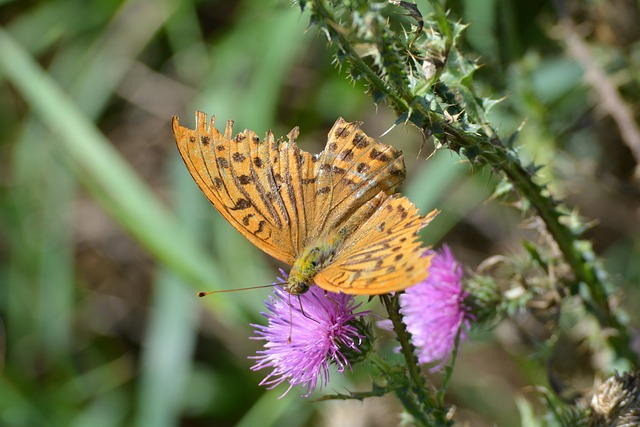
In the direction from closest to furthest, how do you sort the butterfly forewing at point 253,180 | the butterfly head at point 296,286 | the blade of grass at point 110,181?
the butterfly head at point 296,286 < the butterfly forewing at point 253,180 < the blade of grass at point 110,181

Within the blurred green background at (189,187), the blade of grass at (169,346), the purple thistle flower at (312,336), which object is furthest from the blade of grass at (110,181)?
the purple thistle flower at (312,336)

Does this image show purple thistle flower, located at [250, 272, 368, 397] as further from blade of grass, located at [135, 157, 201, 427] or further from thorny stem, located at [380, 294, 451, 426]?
blade of grass, located at [135, 157, 201, 427]

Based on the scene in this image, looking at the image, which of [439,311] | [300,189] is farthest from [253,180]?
[439,311]

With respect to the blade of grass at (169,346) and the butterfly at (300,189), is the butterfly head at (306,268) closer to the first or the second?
the butterfly at (300,189)

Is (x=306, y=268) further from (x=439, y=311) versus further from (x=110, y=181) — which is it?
(x=110, y=181)

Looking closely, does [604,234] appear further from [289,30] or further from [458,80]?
[458,80]

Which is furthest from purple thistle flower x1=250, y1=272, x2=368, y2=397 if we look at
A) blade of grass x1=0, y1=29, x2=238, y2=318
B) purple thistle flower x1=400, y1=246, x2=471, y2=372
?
blade of grass x1=0, y1=29, x2=238, y2=318

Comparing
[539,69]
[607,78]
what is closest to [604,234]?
[539,69]
